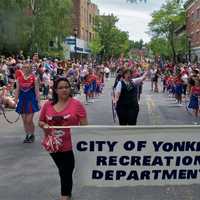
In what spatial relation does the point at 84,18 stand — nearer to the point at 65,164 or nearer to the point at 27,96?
the point at 27,96

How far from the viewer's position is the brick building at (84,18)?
3438 inches

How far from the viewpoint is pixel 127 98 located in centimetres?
1039

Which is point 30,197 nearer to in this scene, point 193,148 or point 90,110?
point 193,148

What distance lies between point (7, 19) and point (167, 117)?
29.2 meters

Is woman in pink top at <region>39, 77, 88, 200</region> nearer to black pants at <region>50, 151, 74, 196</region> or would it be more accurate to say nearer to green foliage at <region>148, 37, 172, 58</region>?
black pants at <region>50, 151, 74, 196</region>

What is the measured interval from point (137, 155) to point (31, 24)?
44.5 meters

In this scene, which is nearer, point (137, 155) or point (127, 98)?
point (137, 155)

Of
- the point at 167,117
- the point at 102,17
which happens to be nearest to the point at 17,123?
the point at 167,117

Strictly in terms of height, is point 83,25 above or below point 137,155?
above

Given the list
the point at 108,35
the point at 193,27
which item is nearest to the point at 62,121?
the point at 193,27

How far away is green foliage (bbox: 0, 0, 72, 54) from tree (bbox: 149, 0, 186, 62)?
99.6 feet

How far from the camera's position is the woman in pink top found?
640cm

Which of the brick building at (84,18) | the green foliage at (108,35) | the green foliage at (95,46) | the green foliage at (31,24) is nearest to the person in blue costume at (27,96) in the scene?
the green foliage at (31,24)

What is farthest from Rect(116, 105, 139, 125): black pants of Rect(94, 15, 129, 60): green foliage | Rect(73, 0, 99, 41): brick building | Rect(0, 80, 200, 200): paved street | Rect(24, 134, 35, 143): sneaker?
Rect(94, 15, 129, 60): green foliage
